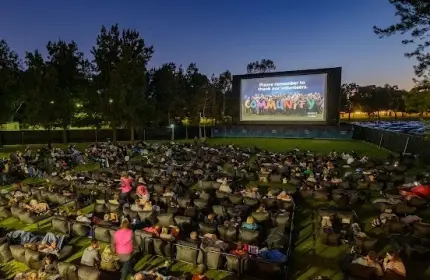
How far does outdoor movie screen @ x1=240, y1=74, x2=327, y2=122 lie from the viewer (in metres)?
41.0

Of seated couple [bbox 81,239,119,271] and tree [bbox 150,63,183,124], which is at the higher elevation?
tree [bbox 150,63,183,124]

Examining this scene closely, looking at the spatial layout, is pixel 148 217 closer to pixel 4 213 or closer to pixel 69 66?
pixel 4 213

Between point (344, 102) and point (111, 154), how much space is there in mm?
112278

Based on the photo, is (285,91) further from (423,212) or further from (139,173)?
(423,212)

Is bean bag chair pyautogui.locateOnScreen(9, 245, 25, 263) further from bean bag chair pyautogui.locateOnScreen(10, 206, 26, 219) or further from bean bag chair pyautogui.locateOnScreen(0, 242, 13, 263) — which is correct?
bean bag chair pyautogui.locateOnScreen(10, 206, 26, 219)

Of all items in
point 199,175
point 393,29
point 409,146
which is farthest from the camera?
point 409,146

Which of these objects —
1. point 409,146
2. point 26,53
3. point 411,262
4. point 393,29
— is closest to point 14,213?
point 411,262

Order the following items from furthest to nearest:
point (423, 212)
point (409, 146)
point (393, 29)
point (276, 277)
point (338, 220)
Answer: point (409, 146) → point (393, 29) → point (423, 212) → point (338, 220) → point (276, 277)

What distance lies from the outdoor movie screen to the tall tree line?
2.63m

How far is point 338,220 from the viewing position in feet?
43.5

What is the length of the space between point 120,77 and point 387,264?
4274cm

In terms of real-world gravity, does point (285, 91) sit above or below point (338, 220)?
above

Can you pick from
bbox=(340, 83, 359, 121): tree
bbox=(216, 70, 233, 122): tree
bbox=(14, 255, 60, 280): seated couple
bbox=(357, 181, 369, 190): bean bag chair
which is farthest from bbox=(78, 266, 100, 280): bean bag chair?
bbox=(340, 83, 359, 121): tree

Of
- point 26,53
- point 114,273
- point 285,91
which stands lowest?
point 114,273
